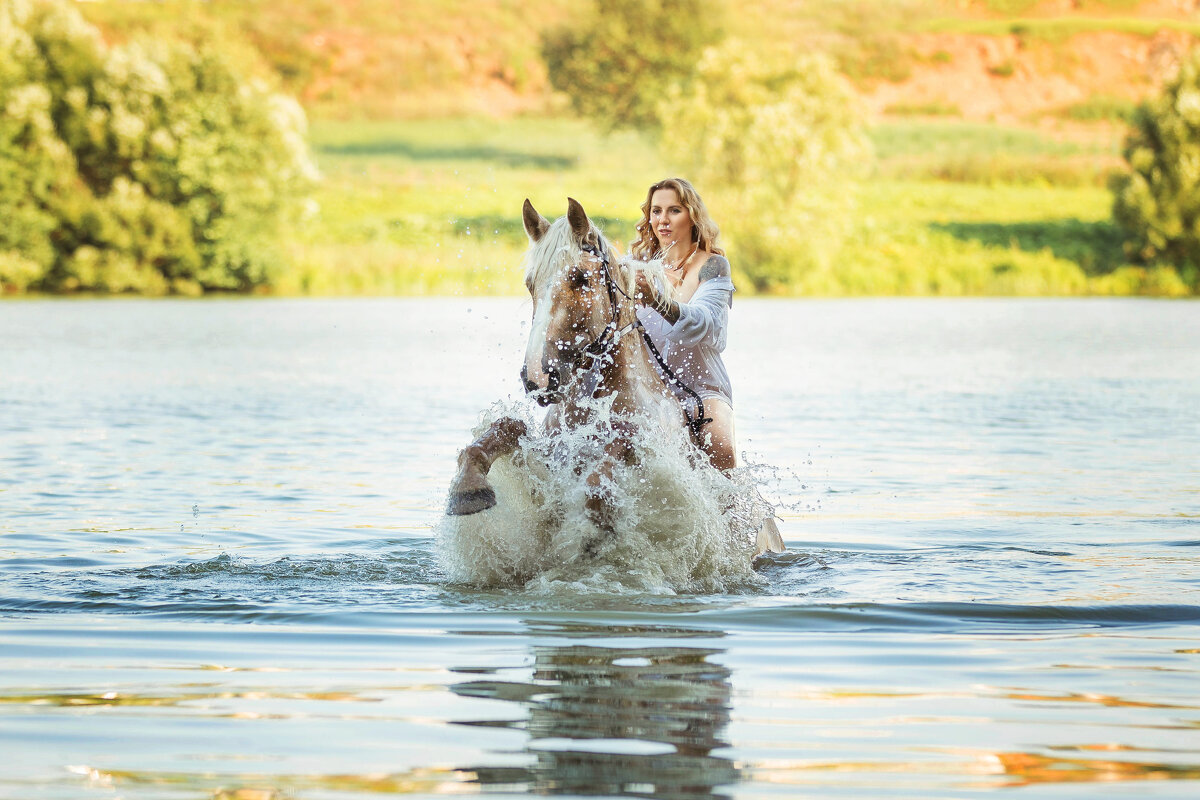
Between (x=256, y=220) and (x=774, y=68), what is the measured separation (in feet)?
54.7

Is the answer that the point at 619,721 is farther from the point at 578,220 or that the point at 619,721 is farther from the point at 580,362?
the point at 578,220

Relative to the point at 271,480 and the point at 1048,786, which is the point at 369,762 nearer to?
the point at 1048,786

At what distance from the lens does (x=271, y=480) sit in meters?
11.9

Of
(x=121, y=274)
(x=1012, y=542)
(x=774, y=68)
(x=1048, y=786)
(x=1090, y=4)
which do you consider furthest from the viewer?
(x=1090, y=4)

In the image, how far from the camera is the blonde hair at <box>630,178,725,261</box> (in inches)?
315

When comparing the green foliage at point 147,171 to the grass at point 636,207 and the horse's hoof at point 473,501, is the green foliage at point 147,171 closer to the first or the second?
the grass at point 636,207

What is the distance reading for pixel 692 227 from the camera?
8070mm

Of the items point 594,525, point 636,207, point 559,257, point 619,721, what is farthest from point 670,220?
point 636,207

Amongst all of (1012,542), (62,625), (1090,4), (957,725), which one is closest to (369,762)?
(957,725)

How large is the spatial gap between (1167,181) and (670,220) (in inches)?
1798

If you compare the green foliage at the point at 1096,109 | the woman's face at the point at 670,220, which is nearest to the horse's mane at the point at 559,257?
the woman's face at the point at 670,220

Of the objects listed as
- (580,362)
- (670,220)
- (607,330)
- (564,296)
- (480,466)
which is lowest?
(480,466)

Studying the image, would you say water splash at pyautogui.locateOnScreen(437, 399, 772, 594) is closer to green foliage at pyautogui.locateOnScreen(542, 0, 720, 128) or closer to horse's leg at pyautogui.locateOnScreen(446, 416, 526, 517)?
horse's leg at pyautogui.locateOnScreen(446, 416, 526, 517)

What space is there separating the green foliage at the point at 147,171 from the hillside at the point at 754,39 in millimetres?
37244
